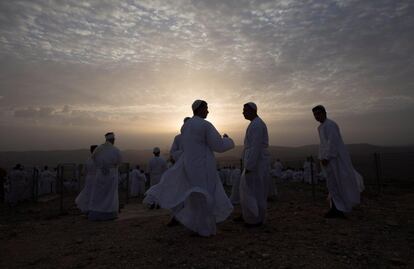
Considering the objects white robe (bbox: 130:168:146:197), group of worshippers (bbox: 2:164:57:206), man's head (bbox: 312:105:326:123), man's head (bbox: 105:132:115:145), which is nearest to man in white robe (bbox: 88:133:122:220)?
man's head (bbox: 105:132:115:145)

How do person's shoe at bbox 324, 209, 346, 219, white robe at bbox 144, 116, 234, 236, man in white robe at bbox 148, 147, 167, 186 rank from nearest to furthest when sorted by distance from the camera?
1. white robe at bbox 144, 116, 234, 236
2. person's shoe at bbox 324, 209, 346, 219
3. man in white robe at bbox 148, 147, 167, 186

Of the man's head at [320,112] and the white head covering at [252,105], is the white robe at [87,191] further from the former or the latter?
the man's head at [320,112]

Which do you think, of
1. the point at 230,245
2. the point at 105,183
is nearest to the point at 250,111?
the point at 230,245

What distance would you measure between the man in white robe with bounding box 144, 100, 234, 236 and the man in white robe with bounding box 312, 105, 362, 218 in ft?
8.30

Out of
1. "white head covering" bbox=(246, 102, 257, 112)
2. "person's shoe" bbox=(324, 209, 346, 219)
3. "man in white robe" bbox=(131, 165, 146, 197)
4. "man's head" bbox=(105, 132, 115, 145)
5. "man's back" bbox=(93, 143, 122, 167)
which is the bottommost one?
"man in white robe" bbox=(131, 165, 146, 197)

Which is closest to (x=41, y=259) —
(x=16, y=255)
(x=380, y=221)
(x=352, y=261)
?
Result: (x=16, y=255)

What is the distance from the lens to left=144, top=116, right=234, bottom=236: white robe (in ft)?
17.7

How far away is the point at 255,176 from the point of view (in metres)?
6.26

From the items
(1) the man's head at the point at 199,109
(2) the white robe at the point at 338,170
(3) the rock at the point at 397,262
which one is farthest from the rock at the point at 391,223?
(1) the man's head at the point at 199,109

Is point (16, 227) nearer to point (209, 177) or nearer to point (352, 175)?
point (209, 177)

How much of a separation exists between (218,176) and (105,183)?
13.8ft

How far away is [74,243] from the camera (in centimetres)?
561

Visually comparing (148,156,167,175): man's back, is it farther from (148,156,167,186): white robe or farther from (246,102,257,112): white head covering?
(246,102,257,112): white head covering

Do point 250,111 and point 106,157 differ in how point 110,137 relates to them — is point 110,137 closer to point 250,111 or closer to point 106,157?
point 106,157
